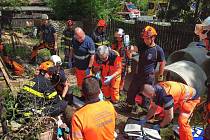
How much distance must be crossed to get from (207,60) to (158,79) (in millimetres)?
2379

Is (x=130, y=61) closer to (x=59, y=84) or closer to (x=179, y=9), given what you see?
(x=59, y=84)

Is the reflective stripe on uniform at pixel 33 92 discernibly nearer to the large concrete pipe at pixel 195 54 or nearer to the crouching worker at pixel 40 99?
the crouching worker at pixel 40 99

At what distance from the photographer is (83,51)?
807 cm

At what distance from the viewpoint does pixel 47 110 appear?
5.21 m

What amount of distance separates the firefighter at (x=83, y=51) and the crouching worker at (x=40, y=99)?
2.60m

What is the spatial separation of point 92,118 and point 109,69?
404 cm

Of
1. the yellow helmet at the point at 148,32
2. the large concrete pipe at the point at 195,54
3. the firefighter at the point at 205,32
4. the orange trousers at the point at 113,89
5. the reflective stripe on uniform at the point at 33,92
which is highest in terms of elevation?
the firefighter at the point at 205,32

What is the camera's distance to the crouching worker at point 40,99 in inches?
202

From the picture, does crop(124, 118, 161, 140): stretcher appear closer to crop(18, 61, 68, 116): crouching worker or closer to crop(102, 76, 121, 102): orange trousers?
crop(18, 61, 68, 116): crouching worker

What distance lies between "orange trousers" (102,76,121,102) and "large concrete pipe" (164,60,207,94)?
4.49 ft

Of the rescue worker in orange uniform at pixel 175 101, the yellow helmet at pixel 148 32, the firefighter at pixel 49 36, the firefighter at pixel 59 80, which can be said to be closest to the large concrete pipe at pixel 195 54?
the yellow helmet at pixel 148 32

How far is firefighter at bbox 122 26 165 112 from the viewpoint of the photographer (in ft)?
23.3

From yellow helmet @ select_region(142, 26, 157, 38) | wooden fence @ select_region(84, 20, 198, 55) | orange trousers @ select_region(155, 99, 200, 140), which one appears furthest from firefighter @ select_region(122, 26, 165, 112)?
wooden fence @ select_region(84, 20, 198, 55)

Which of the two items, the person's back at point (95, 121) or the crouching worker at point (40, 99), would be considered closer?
the person's back at point (95, 121)
